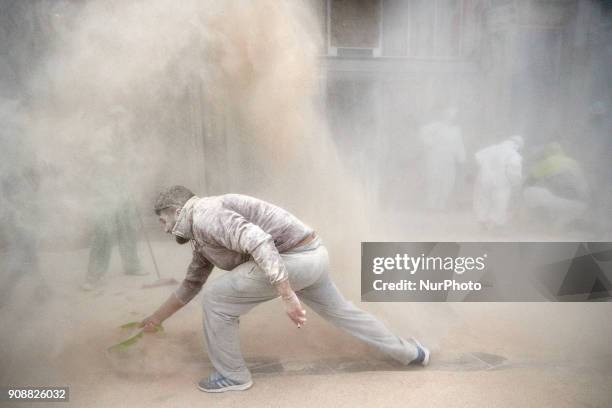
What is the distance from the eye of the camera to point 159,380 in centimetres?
226

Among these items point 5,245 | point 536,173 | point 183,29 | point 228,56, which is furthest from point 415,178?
point 5,245

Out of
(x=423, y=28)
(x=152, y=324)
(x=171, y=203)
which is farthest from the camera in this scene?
(x=423, y=28)

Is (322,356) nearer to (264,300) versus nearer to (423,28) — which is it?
(264,300)

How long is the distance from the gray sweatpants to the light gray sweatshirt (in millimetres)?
74

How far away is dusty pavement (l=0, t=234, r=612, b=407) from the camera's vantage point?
2.13m

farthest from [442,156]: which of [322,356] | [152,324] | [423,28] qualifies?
[152,324]

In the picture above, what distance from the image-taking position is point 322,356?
2.47 meters

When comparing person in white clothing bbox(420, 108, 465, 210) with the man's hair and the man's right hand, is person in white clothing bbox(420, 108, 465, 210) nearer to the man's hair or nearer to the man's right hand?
the man's hair

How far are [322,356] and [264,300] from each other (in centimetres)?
60

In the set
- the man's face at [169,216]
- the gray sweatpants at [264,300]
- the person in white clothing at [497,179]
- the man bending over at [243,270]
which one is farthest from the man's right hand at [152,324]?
the person in white clothing at [497,179]

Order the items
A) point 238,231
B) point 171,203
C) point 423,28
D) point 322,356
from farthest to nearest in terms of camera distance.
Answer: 1. point 423,28
2. point 322,356
3. point 171,203
4. point 238,231

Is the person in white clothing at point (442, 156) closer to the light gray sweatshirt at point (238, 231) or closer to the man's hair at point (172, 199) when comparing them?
the light gray sweatshirt at point (238, 231)

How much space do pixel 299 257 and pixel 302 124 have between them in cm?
148

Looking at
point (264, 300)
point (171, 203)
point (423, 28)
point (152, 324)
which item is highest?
point (423, 28)
